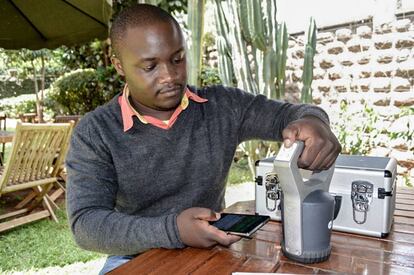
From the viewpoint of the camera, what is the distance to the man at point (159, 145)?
0.96m

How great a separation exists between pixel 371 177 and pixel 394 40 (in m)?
3.61

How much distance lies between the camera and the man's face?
116cm

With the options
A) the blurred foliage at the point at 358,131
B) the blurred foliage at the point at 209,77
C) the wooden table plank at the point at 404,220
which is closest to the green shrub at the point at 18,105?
the blurred foliage at the point at 209,77

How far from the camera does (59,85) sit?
7.80 meters

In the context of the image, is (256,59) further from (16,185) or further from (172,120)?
(172,120)

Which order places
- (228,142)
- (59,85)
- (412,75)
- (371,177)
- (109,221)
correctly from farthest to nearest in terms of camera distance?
(59,85) → (412,75) → (228,142) → (371,177) → (109,221)

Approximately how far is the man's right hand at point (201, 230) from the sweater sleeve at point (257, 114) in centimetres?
54

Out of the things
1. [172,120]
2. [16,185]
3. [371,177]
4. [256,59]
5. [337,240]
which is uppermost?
[256,59]

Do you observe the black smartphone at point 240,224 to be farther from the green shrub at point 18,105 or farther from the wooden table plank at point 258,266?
the green shrub at point 18,105

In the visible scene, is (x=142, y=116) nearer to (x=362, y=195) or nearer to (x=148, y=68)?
(x=148, y=68)

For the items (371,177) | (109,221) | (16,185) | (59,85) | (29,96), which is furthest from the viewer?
(29,96)

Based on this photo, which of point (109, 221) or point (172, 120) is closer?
point (109, 221)

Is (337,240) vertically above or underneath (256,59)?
underneath

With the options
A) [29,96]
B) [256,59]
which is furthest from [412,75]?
[29,96]
